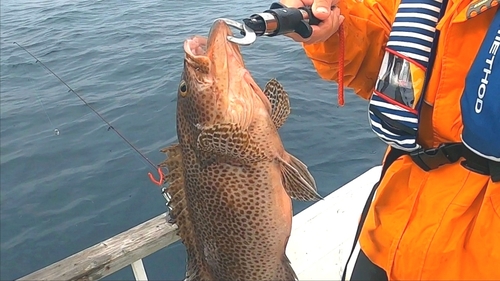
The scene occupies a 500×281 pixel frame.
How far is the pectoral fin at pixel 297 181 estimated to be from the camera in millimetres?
1774

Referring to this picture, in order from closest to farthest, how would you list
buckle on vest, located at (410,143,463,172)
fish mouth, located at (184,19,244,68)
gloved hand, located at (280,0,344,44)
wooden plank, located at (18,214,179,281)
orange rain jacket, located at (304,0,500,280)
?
fish mouth, located at (184,19,244,68)
gloved hand, located at (280,0,344,44)
orange rain jacket, located at (304,0,500,280)
buckle on vest, located at (410,143,463,172)
wooden plank, located at (18,214,179,281)

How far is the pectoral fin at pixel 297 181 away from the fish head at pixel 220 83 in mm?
214

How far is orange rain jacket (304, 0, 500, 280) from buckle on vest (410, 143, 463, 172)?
0.02 metres

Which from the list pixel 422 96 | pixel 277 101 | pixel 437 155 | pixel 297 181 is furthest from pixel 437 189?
pixel 277 101

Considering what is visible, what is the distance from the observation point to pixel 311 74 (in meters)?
8.70

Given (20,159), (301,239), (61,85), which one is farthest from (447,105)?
(61,85)

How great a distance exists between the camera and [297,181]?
178cm

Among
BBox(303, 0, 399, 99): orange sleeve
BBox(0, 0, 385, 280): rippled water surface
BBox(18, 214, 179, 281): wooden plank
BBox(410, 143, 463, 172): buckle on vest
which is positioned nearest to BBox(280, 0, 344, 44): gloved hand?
BBox(303, 0, 399, 99): orange sleeve

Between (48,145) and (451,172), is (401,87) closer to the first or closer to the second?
(451,172)

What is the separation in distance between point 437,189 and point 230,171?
0.87 metres

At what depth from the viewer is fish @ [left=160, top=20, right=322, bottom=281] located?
1.71 meters

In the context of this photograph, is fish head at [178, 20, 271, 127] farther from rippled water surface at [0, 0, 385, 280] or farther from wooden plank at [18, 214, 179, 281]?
rippled water surface at [0, 0, 385, 280]

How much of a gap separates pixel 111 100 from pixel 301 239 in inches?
217

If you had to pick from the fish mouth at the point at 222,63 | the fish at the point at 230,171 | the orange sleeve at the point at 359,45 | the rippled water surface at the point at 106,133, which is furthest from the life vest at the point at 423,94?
the rippled water surface at the point at 106,133
